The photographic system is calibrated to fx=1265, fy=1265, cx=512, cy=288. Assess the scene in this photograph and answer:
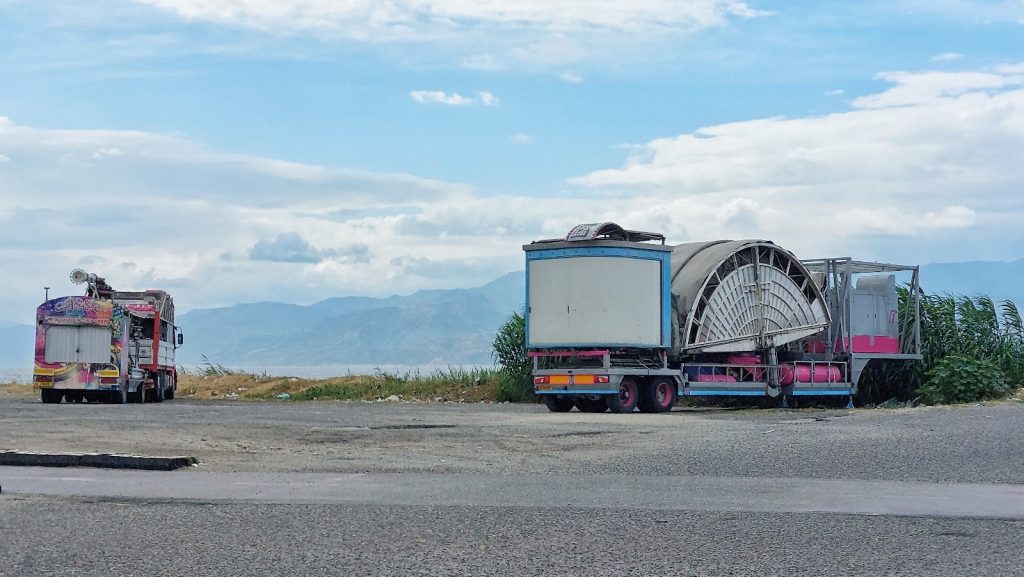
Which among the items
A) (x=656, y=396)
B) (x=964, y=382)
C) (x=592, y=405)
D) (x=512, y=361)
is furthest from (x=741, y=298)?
(x=512, y=361)

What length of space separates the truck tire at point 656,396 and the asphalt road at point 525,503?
23.6ft

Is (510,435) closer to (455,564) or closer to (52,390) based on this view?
(455,564)

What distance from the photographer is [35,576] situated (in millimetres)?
6973

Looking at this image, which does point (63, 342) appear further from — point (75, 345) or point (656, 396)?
point (656, 396)

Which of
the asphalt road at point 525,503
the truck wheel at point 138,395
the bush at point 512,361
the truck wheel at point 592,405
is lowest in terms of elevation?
the asphalt road at point 525,503

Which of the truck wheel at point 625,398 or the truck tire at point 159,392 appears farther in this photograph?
the truck tire at point 159,392

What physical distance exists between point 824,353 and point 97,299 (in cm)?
1824

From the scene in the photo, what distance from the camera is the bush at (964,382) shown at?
2825 cm

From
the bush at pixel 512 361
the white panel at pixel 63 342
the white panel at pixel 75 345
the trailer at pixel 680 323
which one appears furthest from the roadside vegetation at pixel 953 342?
the white panel at pixel 63 342

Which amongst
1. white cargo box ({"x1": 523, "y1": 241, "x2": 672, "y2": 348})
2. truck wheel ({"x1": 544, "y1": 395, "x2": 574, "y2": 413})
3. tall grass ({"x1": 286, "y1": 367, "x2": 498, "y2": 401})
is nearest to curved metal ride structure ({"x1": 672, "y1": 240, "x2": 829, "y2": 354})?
white cargo box ({"x1": 523, "y1": 241, "x2": 672, "y2": 348})

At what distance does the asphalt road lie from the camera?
7.61 metres

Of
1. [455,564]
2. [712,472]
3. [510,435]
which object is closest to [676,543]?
[455,564]

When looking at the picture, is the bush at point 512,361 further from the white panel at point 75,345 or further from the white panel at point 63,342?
the white panel at point 63,342

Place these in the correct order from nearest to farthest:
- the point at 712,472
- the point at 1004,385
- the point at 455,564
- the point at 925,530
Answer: the point at 455,564
the point at 925,530
the point at 712,472
the point at 1004,385
